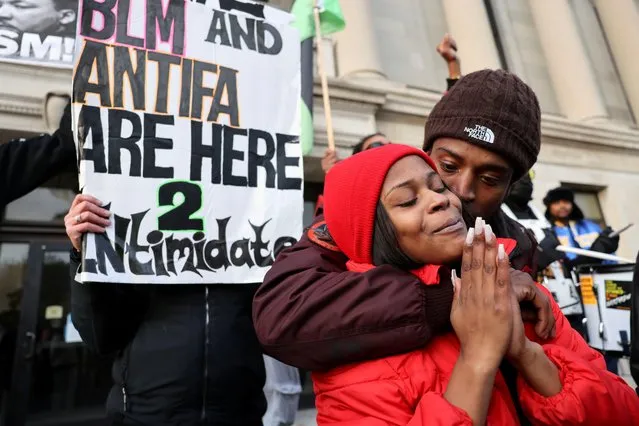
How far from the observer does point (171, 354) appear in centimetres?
166

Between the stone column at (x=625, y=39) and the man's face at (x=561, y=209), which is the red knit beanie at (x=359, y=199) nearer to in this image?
the man's face at (x=561, y=209)

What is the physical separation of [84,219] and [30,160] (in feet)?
2.44

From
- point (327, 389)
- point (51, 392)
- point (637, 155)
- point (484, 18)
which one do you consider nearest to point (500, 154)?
point (327, 389)

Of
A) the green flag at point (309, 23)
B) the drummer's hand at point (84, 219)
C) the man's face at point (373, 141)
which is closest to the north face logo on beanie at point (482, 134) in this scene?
the drummer's hand at point (84, 219)

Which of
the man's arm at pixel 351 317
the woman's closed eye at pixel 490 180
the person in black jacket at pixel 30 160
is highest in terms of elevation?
the person in black jacket at pixel 30 160

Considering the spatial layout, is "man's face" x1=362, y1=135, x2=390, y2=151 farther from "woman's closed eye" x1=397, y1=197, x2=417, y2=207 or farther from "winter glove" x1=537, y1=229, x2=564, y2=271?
"woman's closed eye" x1=397, y1=197, x2=417, y2=207

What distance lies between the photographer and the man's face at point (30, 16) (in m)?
4.13

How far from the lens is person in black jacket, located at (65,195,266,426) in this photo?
1.62 meters

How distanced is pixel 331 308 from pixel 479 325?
0.30 m

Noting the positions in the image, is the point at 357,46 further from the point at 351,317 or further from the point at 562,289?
the point at 351,317

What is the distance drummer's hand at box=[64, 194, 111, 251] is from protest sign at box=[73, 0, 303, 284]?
0.14ft

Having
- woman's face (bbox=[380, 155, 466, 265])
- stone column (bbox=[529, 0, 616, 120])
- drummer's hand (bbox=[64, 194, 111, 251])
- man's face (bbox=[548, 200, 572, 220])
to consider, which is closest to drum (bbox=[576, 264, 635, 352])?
man's face (bbox=[548, 200, 572, 220])

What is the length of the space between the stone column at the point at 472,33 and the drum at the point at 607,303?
20.4 ft

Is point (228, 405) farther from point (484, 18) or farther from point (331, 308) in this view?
point (484, 18)
